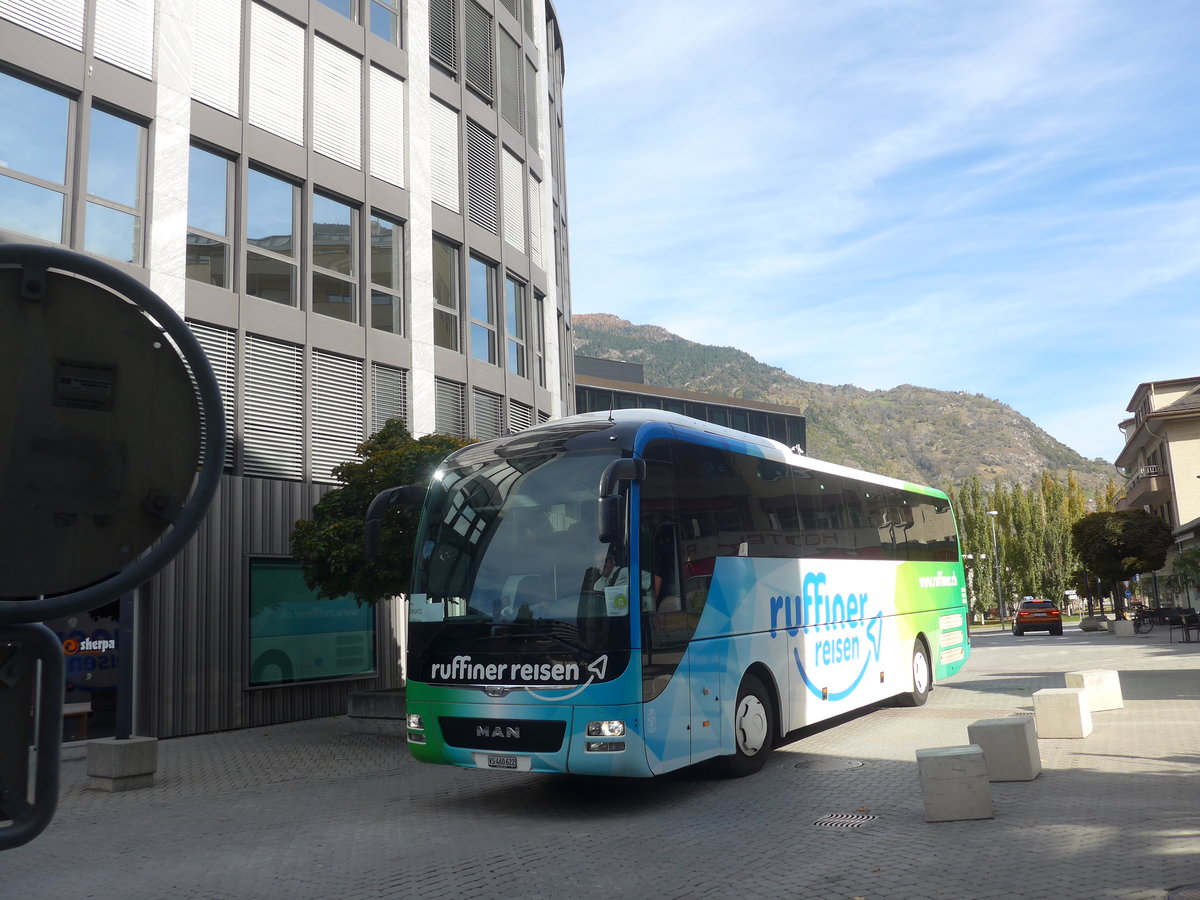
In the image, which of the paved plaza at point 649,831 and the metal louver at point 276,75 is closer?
the paved plaza at point 649,831

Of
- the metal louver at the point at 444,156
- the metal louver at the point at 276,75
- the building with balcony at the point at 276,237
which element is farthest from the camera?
the metal louver at the point at 444,156

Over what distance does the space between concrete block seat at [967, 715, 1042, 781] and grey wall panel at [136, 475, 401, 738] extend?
11.1 meters

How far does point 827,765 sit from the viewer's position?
37.0 ft

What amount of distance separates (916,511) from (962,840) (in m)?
10.5

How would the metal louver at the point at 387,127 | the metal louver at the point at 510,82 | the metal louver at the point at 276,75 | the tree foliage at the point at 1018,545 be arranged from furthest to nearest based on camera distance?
the tree foliage at the point at 1018,545 → the metal louver at the point at 510,82 → the metal louver at the point at 387,127 → the metal louver at the point at 276,75

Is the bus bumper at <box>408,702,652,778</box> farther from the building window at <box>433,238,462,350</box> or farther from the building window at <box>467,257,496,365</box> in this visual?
the building window at <box>467,257,496,365</box>

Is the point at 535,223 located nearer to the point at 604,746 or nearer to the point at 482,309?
the point at 482,309

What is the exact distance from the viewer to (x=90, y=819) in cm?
1010

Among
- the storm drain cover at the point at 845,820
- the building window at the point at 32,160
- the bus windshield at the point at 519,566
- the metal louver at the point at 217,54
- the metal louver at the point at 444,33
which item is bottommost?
the storm drain cover at the point at 845,820

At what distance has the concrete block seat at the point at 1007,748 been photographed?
9.55 meters

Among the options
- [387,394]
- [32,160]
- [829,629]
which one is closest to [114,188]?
[32,160]

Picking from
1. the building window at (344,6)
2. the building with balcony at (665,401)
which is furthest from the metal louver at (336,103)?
the building with balcony at (665,401)

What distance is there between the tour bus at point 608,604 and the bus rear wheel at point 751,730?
2cm

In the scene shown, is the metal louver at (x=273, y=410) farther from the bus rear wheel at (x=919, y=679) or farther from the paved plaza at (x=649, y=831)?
the bus rear wheel at (x=919, y=679)
